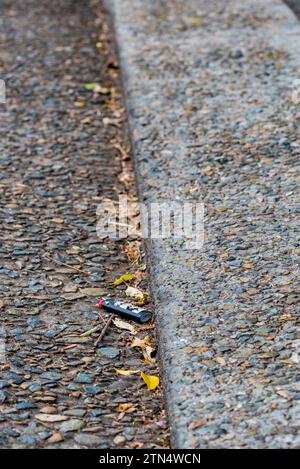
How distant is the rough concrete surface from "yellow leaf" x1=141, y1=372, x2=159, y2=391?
0.07m

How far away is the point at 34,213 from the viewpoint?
3.50 m

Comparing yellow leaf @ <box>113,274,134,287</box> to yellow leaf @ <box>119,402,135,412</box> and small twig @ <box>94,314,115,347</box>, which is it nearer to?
small twig @ <box>94,314,115,347</box>

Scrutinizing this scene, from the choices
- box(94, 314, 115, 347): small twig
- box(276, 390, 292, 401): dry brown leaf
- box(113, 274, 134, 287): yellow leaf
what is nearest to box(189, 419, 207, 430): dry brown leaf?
box(276, 390, 292, 401): dry brown leaf

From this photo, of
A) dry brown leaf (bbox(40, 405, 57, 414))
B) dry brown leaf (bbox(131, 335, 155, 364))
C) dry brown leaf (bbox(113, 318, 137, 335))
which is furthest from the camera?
dry brown leaf (bbox(113, 318, 137, 335))

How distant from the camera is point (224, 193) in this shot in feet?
11.1

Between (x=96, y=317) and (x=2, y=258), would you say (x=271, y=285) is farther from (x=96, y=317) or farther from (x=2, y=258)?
(x=2, y=258)

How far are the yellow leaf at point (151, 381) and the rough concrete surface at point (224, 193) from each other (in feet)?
0.24

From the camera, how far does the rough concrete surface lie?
238 cm

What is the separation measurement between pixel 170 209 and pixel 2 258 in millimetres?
637

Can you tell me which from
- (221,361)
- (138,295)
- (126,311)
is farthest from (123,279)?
(221,361)

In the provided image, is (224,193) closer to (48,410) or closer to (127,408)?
(127,408)

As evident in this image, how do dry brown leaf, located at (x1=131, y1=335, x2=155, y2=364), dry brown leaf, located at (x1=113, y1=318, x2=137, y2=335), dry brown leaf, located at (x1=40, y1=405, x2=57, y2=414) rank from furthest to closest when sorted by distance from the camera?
dry brown leaf, located at (x1=113, y1=318, x2=137, y2=335)
dry brown leaf, located at (x1=131, y1=335, x2=155, y2=364)
dry brown leaf, located at (x1=40, y1=405, x2=57, y2=414)

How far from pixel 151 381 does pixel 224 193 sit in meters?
1.00

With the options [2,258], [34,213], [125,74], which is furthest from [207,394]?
[125,74]
